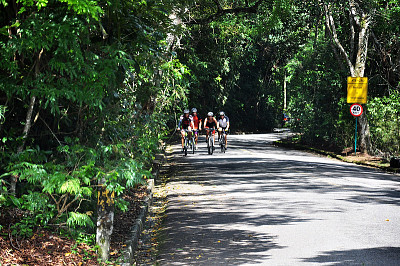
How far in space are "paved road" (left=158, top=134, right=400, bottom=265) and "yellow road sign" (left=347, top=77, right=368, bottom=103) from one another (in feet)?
29.2

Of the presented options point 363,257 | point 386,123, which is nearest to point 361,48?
point 386,123

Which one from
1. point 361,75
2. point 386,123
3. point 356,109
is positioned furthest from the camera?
point 361,75

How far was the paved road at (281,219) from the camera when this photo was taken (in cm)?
755

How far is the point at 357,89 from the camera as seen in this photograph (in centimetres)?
2628

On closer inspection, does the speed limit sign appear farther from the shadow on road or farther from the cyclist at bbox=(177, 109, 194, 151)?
the shadow on road

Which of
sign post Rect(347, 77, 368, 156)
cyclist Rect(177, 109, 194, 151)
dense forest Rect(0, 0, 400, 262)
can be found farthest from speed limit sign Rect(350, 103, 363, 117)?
dense forest Rect(0, 0, 400, 262)

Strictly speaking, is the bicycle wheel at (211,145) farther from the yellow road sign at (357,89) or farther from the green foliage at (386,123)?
the green foliage at (386,123)

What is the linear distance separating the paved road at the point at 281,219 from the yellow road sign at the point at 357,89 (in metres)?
8.89

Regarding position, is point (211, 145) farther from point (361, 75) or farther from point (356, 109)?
point (361, 75)

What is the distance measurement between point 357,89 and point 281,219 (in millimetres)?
17792

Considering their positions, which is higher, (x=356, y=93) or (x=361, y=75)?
(x=361, y=75)

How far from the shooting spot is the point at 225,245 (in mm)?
8188

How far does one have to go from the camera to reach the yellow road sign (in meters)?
26.1

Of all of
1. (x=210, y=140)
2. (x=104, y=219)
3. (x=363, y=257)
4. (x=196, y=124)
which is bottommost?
(x=363, y=257)
